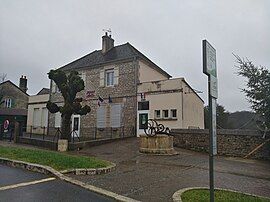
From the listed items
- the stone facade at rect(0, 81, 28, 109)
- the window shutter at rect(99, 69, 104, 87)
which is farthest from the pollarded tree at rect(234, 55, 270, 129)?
the stone facade at rect(0, 81, 28, 109)

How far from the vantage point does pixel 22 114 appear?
3334 centimetres

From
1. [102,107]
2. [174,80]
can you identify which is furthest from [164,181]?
[102,107]

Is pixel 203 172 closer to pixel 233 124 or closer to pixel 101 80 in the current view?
pixel 101 80

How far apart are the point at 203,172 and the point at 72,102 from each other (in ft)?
33.0

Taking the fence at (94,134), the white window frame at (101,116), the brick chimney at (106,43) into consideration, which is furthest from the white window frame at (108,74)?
the fence at (94,134)

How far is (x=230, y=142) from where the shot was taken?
15.1 metres

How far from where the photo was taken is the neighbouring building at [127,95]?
1981cm

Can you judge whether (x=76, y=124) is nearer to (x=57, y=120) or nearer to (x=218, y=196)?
(x=57, y=120)

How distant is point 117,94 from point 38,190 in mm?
17584

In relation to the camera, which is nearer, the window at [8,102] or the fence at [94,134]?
the fence at [94,134]

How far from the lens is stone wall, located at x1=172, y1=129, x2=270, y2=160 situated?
1430cm

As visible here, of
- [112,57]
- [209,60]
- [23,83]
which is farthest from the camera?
[23,83]

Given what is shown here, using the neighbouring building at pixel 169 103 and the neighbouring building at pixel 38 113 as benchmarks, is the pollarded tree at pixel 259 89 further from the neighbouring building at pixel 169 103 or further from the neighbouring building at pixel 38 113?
the neighbouring building at pixel 38 113

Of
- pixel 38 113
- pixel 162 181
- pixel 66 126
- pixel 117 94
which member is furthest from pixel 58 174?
pixel 38 113
